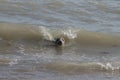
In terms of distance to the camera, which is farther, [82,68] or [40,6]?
[40,6]

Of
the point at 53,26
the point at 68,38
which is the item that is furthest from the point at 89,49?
the point at 53,26

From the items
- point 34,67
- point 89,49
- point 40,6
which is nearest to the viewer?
point 34,67

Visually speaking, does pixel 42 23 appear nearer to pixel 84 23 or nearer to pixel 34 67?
pixel 84 23

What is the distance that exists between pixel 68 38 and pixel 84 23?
975 millimetres

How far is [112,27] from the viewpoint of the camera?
907 centimetres

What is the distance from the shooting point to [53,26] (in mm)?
8781

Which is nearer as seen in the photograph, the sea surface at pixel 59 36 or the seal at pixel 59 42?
the sea surface at pixel 59 36

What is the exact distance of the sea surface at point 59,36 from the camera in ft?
20.0

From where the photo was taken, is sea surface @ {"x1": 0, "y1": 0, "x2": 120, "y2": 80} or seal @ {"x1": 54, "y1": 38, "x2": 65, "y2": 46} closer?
sea surface @ {"x1": 0, "y1": 0, "x2": 120, "y2": 80}

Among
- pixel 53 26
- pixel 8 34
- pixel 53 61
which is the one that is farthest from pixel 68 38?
pixel 53 61

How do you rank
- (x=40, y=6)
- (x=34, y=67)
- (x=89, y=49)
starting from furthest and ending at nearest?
1. (x=40, y=6)
2. (x=89, y=49)
3. (x=34, y=67)

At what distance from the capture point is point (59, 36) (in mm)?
8430

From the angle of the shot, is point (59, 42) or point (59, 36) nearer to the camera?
point (59, 42)

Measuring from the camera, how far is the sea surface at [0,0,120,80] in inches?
240
